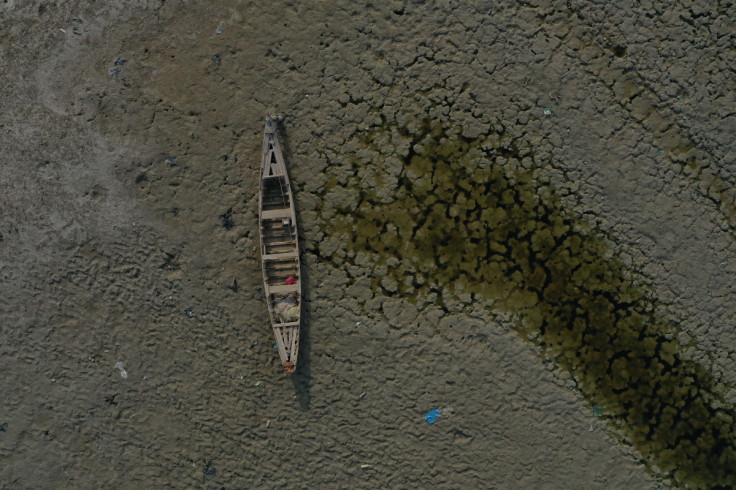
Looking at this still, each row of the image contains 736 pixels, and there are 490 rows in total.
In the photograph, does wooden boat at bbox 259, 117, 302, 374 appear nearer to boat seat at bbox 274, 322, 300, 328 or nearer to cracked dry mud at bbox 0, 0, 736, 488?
boat seat at bbox 274, 322, 300, 328

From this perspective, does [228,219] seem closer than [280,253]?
No

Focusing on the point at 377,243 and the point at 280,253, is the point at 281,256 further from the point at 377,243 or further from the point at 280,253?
the point at 377,243

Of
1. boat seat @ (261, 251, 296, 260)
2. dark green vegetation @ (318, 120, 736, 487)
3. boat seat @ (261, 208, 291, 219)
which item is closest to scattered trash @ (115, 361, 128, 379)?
boat seat @ (261, 251, 296, 260)

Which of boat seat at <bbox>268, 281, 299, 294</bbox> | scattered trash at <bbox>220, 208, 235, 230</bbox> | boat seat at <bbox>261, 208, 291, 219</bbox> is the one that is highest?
boat seat at <bbox>261, 208, 291, 219</bbox>

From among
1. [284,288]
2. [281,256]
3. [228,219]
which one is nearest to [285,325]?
[284,288]

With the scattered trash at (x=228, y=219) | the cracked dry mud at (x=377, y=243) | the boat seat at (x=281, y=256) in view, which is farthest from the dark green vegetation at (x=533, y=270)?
the scattered trash at (x=228, y=219)

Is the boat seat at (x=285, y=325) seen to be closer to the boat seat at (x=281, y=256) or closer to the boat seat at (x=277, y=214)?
the boat seat at (x=281, y=256)
